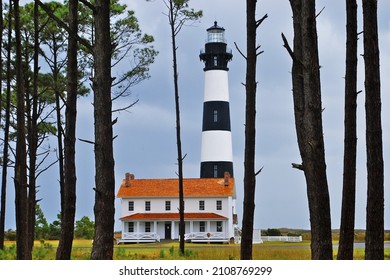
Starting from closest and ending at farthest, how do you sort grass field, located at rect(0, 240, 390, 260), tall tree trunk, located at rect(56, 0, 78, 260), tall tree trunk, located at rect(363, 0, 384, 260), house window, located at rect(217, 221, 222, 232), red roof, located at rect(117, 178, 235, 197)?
tall tree trunk, located at rect(363, 0, 384, 260), tall tree trunk, located at rect(56, 0, 78, 260), grass field, located at rect(0, 240, 390, 260), red roof, located at rect(117, 178, 235, 197), house window, located at rect(217, 221, 222, 232)

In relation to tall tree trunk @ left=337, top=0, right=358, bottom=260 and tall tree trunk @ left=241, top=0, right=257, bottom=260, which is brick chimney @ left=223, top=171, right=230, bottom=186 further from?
tall tree trunk @ left=337, top=0, right=358, bottom=260

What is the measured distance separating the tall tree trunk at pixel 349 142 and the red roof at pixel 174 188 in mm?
33480

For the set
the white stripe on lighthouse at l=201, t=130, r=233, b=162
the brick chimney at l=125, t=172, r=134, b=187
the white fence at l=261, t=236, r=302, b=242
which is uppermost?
the white stripe on lighthouse at l=201, t=130, r=233, b=162

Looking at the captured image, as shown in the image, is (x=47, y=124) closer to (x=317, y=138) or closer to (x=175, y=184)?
(x=317, y=138)

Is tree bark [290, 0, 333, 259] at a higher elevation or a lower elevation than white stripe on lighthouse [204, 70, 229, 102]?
lower

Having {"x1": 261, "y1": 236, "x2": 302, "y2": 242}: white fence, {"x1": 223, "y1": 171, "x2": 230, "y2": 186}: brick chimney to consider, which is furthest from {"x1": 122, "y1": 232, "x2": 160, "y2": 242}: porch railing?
{"x1": 261, "y1": 236, "x2": 302, "y2": 242}: white fence

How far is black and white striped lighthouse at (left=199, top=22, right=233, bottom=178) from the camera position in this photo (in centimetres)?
4341

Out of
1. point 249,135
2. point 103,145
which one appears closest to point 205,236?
point 249,135

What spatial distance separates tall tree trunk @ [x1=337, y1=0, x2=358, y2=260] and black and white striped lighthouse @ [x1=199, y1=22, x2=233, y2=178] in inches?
1244

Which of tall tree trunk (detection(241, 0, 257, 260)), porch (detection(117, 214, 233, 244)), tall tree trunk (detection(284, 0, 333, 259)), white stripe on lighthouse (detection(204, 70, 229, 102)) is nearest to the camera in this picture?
tall tree trunk (detection(284, 0, 333, 259))

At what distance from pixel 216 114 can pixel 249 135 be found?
30525mm

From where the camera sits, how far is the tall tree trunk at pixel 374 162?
967 centimetres

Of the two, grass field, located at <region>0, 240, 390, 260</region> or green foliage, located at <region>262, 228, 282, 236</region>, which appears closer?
grass field, located at <region>0, 240, 390, 260</region>
